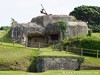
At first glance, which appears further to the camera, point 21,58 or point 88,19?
point 88,19

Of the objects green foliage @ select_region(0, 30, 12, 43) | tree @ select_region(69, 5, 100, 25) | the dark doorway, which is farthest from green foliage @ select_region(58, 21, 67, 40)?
tree @ select_region(69, 5, 100, 25)

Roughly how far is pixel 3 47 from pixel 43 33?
415 inches

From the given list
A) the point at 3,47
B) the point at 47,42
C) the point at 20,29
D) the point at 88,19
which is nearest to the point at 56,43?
the point at 47,42

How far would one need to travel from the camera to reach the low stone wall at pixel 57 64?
42.2m

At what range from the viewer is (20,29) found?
54.8m

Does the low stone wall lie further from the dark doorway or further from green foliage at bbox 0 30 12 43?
green foliage at bbox 0 30 12 43

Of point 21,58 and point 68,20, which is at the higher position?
point 68,20

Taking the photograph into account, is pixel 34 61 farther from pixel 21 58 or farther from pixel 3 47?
pixel 3 47

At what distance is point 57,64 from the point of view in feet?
140

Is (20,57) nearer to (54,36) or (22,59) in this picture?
(22,59)

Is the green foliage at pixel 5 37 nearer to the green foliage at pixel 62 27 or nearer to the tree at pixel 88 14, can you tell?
the green foliage at pixel 62 27

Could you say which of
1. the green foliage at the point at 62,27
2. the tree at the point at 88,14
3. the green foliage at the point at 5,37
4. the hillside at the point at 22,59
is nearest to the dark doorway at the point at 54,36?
the green foliage at the point at 62,27

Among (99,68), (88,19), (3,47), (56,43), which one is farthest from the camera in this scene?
(88,19)

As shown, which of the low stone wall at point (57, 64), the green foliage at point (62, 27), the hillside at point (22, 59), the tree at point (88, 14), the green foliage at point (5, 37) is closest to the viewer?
the hillside at point (22, 59)
